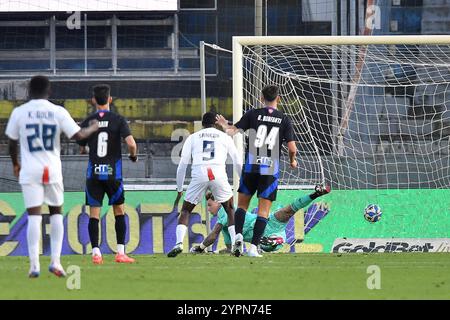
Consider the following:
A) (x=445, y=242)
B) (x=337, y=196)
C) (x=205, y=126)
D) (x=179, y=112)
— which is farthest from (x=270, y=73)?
(x=179, y=112)

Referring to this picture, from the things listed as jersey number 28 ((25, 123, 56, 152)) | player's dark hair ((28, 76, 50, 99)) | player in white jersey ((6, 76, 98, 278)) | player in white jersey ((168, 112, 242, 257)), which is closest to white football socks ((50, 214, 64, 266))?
player in white jersey ((6, 76, 98, 278))

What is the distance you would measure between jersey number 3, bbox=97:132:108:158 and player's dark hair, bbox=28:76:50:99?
2093 mm

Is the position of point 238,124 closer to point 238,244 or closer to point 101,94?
point 238,244

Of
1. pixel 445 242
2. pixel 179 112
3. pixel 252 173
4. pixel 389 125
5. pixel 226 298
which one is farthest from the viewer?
pixel 179 112

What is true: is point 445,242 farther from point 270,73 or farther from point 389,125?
point 389,125

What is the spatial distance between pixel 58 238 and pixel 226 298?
92.3 inches

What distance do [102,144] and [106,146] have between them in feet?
0.15

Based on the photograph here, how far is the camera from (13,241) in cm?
1827

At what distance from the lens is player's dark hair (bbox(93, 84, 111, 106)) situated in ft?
38.1

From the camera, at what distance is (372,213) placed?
57.4ft

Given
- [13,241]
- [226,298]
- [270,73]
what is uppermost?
[270,73]

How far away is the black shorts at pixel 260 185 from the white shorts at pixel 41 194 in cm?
352

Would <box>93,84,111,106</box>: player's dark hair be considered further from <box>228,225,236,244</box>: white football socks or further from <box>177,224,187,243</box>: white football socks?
<box>228,225,236,244</box>: white football socks

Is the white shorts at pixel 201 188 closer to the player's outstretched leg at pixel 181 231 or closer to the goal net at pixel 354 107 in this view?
the player's outstretched leg at pixel 181 231
